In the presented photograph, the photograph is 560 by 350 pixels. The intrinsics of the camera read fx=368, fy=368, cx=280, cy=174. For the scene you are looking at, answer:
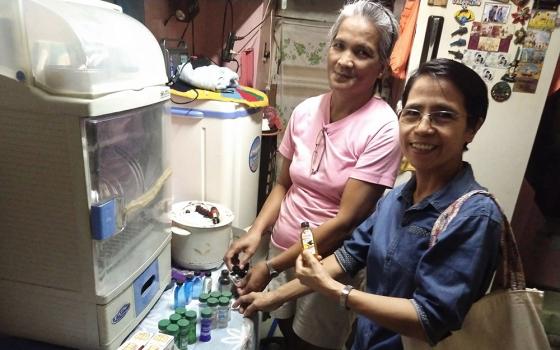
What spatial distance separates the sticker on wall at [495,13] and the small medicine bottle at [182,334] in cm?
206

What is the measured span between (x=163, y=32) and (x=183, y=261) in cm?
128

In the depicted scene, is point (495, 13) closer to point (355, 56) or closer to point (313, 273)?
point (355, 56)

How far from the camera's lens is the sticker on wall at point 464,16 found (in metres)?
1.95

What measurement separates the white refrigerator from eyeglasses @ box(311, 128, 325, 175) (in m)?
1.04

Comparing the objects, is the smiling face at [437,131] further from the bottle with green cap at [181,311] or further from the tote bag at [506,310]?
the bottle with green cap at [181,311]

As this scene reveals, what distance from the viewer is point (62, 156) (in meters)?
0.70

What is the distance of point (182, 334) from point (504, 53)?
2.10m

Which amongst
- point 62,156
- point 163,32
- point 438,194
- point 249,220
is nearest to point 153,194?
point 62,156

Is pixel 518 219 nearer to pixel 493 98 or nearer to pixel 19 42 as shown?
pixel 493 98

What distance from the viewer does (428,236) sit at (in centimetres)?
77

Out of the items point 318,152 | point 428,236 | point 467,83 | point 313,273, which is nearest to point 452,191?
point 428,236

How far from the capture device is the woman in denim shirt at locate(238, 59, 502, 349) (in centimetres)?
68

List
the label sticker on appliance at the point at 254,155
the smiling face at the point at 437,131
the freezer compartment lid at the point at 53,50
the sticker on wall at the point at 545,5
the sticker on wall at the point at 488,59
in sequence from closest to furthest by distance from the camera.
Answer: the freezer compartment lid at the point at 53,50, the smiling face at the point at 437,131, the label sticker on appliance at the point at 254,155, the sticker on wall at the point at 545,5, the sticker on wall at the point at 488,59

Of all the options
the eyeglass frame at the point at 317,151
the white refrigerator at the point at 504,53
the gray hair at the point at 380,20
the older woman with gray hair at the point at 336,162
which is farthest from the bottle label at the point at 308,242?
the white refrigerator at the point at 504,53
